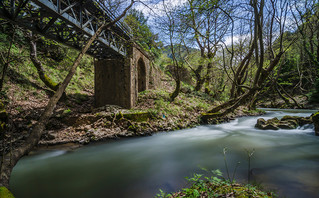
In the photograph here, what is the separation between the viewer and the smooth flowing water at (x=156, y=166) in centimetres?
308

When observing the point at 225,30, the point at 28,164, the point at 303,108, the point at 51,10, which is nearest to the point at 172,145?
the point at 28,164

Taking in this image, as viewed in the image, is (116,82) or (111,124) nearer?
(111,124)

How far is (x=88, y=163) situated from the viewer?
4.57 m

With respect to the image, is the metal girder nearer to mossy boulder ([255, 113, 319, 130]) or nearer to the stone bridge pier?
the stone bridge pier

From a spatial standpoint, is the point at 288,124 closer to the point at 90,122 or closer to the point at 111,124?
the point at 111,124

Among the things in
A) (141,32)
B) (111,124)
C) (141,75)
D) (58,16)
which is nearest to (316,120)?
(141,32)

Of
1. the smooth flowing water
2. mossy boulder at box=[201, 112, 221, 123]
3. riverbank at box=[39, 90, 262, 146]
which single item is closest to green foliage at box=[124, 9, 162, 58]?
riverbank at box=[39, 90, 262, 146]

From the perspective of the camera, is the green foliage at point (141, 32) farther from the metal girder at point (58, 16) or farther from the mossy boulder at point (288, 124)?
the mossy boulder at point (288, 124)

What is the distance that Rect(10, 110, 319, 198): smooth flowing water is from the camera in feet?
10.1

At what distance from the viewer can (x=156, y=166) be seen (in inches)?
173

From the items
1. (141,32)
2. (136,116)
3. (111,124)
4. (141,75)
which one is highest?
(141,32)

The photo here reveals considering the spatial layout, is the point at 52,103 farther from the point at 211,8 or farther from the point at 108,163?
the point at 211,8

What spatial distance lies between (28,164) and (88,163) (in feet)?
5.79

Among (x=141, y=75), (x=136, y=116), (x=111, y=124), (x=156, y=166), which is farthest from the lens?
(x=141, y=75)
